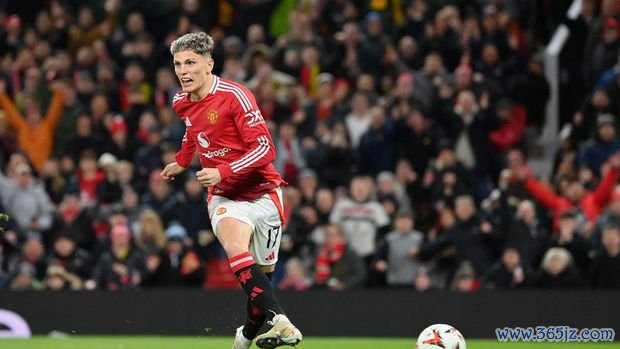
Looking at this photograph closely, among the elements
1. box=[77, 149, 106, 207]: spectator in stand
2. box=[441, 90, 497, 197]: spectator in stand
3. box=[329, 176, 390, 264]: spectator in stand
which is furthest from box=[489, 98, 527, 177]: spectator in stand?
box=[77, 149, 106, 207]: spectator in stand

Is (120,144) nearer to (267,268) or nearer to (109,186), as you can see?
(109,186)

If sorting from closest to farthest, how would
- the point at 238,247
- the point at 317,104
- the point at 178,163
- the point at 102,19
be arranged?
the point at 238,247 → the point at 178,163 → the point at 317,104 → the point at 102,19

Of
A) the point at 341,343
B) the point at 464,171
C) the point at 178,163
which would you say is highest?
the point at 178,163

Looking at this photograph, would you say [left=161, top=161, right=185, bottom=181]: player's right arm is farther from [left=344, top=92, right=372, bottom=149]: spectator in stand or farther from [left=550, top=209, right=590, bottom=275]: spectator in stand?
[left=344, top=92, right=372, bottom=149]: spectator in stand

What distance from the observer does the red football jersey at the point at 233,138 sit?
36.6 feet

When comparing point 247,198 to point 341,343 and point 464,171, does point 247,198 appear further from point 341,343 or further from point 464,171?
point 464,171

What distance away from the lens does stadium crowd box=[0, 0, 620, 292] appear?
17531 millimetres

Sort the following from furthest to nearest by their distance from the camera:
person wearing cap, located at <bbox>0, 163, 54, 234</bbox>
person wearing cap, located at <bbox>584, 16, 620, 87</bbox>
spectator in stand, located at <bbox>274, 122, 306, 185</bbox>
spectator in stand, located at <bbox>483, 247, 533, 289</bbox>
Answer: person wearing cap, located at <bbox>584, 16, 620, 87</bbox>, spectator in stand, located at <bbox>274, 122, 306, 185</bbox>, person wearing cap, located at <bbox>0, 163, 54, 234</bbox>, spectator in stand, located at <bbox>483, 247, 533, 289</bbox>

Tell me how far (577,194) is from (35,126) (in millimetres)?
7405

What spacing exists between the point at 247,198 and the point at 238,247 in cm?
63

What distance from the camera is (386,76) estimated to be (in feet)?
65.9

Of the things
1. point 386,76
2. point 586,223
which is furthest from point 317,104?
point 586,223

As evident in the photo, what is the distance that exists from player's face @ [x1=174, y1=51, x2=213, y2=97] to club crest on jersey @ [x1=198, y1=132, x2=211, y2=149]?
14.2 inches

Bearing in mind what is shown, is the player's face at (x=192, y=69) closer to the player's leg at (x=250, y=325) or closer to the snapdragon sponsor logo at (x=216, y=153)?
the snapdragon sponsor logo at (x=216, y=153)
